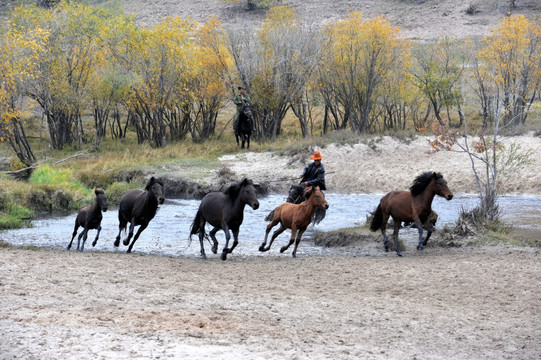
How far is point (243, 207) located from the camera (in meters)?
14.2

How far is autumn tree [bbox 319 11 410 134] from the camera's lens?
35.4m

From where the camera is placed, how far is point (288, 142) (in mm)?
35219

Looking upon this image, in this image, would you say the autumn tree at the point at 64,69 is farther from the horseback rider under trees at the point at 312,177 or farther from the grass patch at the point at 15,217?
the horseback rider under trees at the point at 312,177

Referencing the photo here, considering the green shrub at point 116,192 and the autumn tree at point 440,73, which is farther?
the autumn tree at point 440,73

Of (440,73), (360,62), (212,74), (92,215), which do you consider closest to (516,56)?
(440,73)

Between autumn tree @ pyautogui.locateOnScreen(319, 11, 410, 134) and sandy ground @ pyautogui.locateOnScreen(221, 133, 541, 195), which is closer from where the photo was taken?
sandy ground @ pyautogui.locateOnScreen(221, 133, 541, 195)

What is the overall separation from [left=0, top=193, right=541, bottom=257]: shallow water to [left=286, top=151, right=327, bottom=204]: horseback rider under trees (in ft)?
4.22

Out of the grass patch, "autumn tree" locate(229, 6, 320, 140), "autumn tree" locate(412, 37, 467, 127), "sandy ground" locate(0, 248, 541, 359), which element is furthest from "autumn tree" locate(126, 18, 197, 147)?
"sandy ground" locate(0, 248, 541, 359)

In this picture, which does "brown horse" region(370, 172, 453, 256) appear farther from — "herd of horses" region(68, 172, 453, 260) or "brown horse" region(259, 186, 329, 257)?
"brown horse" region(259, 186, 329, 257)

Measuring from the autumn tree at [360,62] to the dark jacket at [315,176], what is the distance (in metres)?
19.1

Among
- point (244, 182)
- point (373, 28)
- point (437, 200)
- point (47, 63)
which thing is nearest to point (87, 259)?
point (244, 182)

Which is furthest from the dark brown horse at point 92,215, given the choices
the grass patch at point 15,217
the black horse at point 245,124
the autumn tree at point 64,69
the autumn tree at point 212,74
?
the autumn tree at point 212,74

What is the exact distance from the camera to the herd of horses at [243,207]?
1412 centimetres

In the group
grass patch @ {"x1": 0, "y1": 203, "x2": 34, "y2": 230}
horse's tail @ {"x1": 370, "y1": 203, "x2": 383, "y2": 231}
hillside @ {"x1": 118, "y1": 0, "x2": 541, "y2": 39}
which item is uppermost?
hillside @ {"x1": 118, "y1": 0, "x2": 541, "y2": 39}
